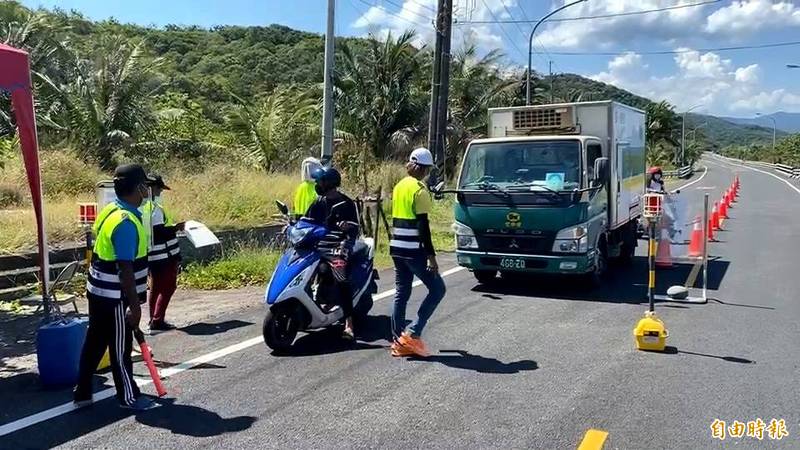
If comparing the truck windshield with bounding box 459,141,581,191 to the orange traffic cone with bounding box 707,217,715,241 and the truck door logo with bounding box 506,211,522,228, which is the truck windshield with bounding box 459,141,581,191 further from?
the orange traffic cone with bounding box 707,217,715,241

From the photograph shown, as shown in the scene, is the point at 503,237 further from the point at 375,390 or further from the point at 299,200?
the point at 375,390

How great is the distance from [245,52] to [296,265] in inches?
1694

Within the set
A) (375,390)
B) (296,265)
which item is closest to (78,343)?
(296,265)

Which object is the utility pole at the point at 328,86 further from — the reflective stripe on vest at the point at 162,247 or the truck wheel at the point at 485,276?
the reflective stripe on vest at the point at 162,247

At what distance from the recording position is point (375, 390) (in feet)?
17.5

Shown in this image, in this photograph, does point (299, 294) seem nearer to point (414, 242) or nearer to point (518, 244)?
point (414, 242)

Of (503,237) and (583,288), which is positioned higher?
(503,237)

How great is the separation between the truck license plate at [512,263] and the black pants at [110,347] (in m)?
5.30

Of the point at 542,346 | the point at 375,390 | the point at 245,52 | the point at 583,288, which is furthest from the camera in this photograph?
the point at 245,52

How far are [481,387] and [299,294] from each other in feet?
6.23

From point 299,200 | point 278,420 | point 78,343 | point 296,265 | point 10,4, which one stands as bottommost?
point 278,420

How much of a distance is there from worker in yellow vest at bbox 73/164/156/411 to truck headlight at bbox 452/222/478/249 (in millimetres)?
5131

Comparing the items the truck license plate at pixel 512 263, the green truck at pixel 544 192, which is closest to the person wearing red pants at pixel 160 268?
the green truck at pixel 544 192

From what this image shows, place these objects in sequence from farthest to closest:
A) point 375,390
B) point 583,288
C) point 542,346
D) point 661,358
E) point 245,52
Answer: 1. point 245,52
2. point 583,288
3. point 542,346
4. point 661,358
5. point 375,390
